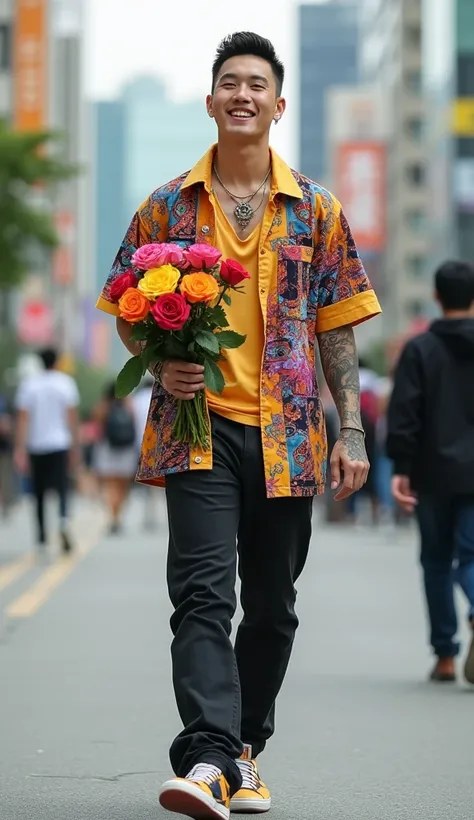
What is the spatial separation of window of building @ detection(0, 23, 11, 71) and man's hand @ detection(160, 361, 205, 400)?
76.9m

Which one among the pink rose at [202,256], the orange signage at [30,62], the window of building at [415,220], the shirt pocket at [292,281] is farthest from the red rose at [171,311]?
the window of building at [415,220]

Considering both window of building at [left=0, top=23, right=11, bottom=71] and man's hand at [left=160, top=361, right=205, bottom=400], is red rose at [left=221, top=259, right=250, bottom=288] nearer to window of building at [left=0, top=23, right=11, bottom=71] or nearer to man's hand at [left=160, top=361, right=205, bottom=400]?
man's hand at [left=160, top=361, right=205, bottom=400]

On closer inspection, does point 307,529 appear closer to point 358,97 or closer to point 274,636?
point 274,636

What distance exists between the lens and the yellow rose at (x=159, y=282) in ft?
16.7

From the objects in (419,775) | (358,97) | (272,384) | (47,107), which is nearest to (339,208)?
(272,384)

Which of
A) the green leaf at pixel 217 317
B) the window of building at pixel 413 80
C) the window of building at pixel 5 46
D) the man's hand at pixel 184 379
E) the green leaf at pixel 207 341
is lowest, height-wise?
the man's hand at pixel 184 379

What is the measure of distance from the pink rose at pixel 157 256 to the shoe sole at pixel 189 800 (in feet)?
4.61

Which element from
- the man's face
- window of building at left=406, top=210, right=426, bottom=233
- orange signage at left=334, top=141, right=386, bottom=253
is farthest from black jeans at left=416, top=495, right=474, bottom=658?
window of building at left=406, top=210, right=426, bottom=233

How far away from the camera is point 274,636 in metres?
5.37

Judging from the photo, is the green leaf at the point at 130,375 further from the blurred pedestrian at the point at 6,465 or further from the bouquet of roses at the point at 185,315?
the blurred pedestrian at the point at 6,465

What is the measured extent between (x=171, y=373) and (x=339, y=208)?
749mm

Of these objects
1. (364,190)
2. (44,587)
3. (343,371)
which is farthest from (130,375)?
(364,190)

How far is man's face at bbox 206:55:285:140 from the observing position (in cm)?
527

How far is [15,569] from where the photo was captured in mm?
15180
